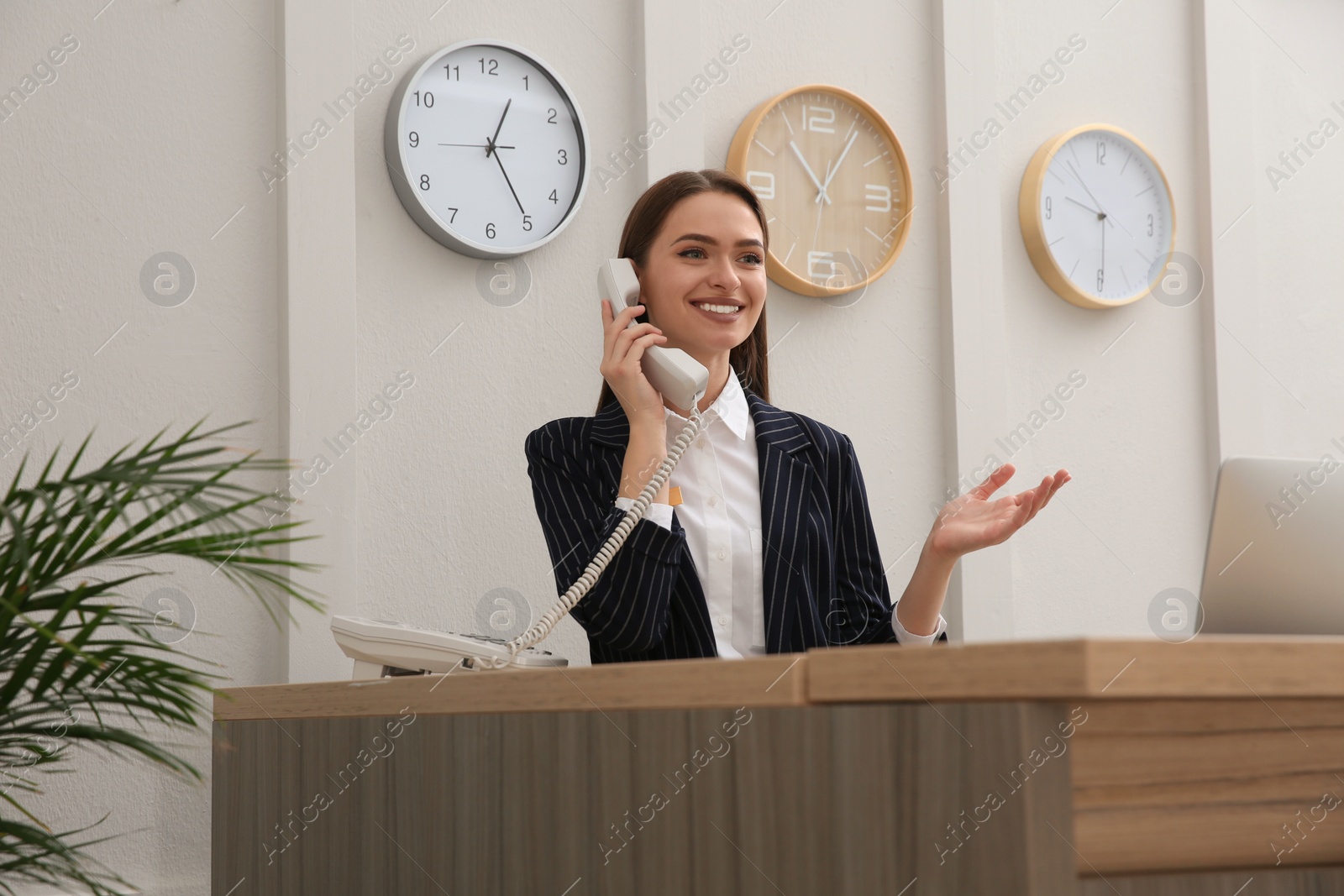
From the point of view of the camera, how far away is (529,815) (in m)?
1.23

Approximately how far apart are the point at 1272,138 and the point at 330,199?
8.85ft

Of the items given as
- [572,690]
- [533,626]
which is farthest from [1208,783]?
[533,626]

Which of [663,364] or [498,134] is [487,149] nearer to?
[498,134]

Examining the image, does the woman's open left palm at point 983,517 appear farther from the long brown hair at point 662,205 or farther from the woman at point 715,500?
the long brown hair at point 662,205

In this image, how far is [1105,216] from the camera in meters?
3.29

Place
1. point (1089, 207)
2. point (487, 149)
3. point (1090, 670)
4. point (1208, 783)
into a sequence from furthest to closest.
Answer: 1. point (1089, 207)
2. point (487, 149)
3. point (1208, 783)
4. point (1090, 670)

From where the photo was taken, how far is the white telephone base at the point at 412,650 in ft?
5.13

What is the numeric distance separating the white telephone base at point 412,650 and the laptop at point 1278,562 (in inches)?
32.0

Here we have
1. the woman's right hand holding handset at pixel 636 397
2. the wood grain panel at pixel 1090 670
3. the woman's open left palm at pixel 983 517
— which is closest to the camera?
the wood grain panel at pixel 1090 670

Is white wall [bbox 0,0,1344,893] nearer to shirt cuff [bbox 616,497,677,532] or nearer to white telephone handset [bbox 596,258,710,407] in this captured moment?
Answer: white telephone handset [bbox 596,258,710,407]

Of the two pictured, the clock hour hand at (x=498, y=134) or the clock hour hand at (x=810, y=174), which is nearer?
the clock hour hand at (x=498, y=134)

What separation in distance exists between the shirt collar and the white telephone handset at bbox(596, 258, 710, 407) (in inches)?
1.9

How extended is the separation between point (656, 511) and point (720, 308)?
1.54 ft

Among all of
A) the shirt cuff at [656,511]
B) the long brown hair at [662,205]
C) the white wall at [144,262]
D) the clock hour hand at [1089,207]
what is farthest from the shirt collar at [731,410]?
the clock hour hand at [1089,207]
